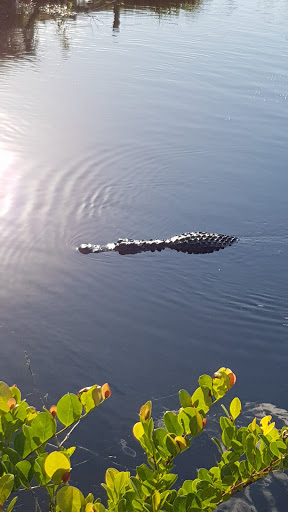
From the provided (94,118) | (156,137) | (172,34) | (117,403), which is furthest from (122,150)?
(172,34)

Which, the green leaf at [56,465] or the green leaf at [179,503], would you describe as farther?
the green leaf at [179,503]

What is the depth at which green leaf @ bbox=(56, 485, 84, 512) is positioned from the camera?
156 centimetres

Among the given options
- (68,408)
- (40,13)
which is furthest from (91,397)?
(40,13)

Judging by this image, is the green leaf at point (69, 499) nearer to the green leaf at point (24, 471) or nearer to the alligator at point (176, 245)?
the green leaf at point (24, 471)

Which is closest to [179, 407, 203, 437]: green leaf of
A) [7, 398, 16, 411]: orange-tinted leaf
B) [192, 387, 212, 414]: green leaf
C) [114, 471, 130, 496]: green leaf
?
[192, 387, 212, 414]: green leaf

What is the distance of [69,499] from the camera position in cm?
158

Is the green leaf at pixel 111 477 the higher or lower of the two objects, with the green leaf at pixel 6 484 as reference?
lower

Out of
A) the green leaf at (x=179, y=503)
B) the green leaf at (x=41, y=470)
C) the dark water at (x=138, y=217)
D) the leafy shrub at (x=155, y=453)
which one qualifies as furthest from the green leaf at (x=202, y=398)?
the dark water at (x=138, y=217)

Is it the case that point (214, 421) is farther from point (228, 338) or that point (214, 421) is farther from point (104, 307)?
point (104, 307)

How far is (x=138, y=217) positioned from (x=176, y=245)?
0.81 meters

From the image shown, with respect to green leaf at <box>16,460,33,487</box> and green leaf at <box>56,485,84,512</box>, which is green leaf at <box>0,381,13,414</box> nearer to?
green leaf at <box>16,460,33,487</box>

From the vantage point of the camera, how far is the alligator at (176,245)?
6.18 metres

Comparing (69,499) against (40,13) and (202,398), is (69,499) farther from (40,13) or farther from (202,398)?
(40,13)

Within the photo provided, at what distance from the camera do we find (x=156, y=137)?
29.1 ft
